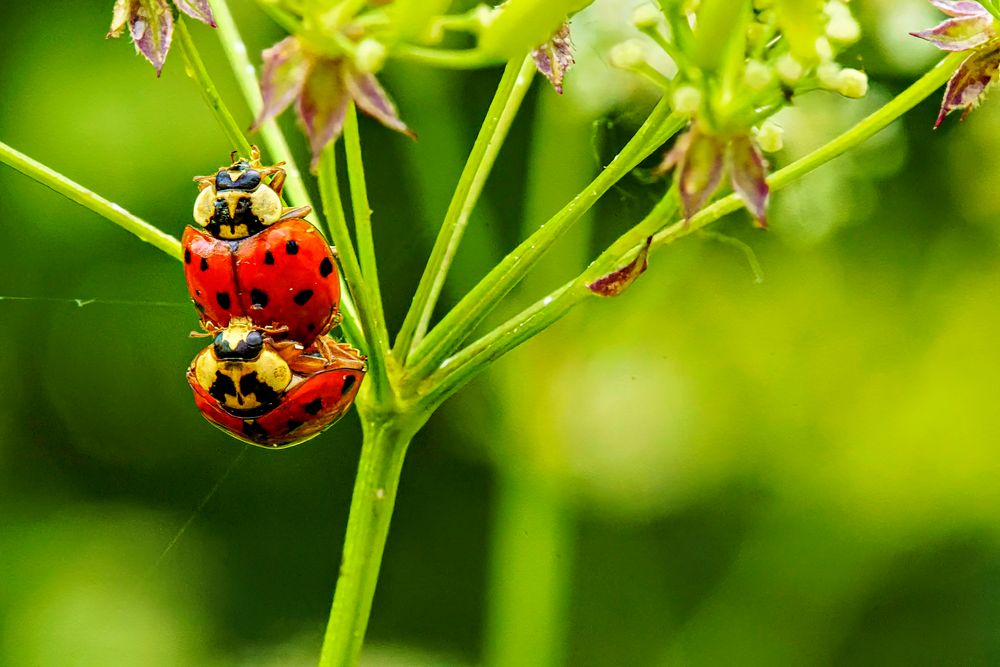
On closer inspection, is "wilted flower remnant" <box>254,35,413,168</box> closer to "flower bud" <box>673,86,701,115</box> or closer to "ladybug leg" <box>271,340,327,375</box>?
"flower bud" <box>673,86,701,115</box>

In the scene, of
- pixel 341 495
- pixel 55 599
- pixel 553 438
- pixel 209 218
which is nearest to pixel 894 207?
pixel 553 438

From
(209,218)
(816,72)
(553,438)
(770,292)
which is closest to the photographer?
(816,72)

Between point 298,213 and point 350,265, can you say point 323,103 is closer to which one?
point 350,265

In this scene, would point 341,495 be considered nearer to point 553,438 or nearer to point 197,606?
point 197,606

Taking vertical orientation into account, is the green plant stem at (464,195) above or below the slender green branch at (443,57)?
below

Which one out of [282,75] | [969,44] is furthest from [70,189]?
[969,44]

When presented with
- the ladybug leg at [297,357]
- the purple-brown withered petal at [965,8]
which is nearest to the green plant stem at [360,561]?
the ladybug leg at [297,357]

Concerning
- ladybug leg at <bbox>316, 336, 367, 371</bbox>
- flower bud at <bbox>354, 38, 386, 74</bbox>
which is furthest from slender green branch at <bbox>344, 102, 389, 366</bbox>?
flower bud at <bbox>354, 38, 386, 74</bbox>

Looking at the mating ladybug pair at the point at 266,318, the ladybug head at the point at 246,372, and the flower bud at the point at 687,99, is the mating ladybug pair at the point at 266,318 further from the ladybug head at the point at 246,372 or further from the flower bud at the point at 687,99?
the flower bud at the point at 687,99
